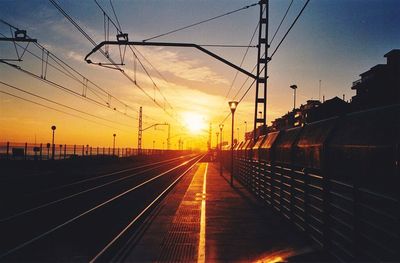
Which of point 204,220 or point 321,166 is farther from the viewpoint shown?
point 204,220

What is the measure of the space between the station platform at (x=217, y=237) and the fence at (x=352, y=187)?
60 centimetres

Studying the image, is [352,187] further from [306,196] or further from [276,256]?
[306,196]

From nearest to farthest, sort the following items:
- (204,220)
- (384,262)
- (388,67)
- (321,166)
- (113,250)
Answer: (384,262), (321,166), (113,250), (204,220), (388,67)

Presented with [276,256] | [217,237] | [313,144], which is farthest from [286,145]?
[276,256]

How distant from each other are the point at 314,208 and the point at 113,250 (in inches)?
163

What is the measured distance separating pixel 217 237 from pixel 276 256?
6.29 feet

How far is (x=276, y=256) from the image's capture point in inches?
265

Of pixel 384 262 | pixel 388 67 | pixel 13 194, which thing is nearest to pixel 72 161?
pixel 13 194

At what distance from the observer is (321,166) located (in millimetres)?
7297

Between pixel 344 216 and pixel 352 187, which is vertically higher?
pixel 352 187

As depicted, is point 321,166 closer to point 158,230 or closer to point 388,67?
point 158,230

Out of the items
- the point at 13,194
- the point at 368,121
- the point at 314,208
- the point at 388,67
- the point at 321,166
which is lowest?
the point at 13,194

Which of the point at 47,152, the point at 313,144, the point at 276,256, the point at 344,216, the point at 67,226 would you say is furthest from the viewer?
the point at 47,152

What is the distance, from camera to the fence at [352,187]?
4.72 metres
